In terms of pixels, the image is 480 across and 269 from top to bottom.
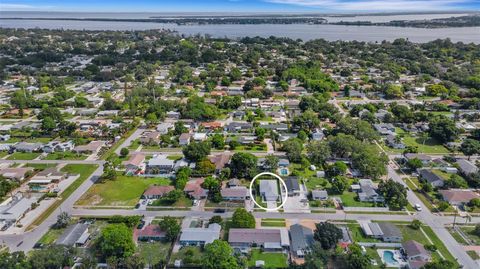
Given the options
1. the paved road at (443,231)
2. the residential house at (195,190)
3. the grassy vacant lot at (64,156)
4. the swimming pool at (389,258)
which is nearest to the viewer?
the swimming pool at (389,258)

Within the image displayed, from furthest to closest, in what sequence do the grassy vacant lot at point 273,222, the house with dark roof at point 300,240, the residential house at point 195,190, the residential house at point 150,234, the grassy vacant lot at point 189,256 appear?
the residential house at point 195,190, the grassy vacant lot at point 273,222, the residential house at point 150,234, the house with dark roof at point 300,240, the grassy vacant lot at point 189,256

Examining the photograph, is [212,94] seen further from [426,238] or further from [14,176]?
[426,238]

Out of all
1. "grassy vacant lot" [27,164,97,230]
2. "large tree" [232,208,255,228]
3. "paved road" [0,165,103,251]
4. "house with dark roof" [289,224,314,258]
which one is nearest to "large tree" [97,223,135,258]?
"paved road" [0,165,103,251]

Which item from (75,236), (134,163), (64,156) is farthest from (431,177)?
(64,156)

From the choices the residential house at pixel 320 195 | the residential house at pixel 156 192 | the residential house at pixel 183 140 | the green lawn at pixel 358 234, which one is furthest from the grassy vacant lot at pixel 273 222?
the residential house at pixel 183 140

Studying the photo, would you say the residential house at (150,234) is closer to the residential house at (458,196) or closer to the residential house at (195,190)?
the residential house at (195,190)

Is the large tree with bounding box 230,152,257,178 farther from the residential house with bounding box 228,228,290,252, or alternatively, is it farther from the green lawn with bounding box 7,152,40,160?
the green lawn with bounding box 7,152,40,160

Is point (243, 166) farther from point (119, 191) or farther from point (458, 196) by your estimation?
point (458, 196)
